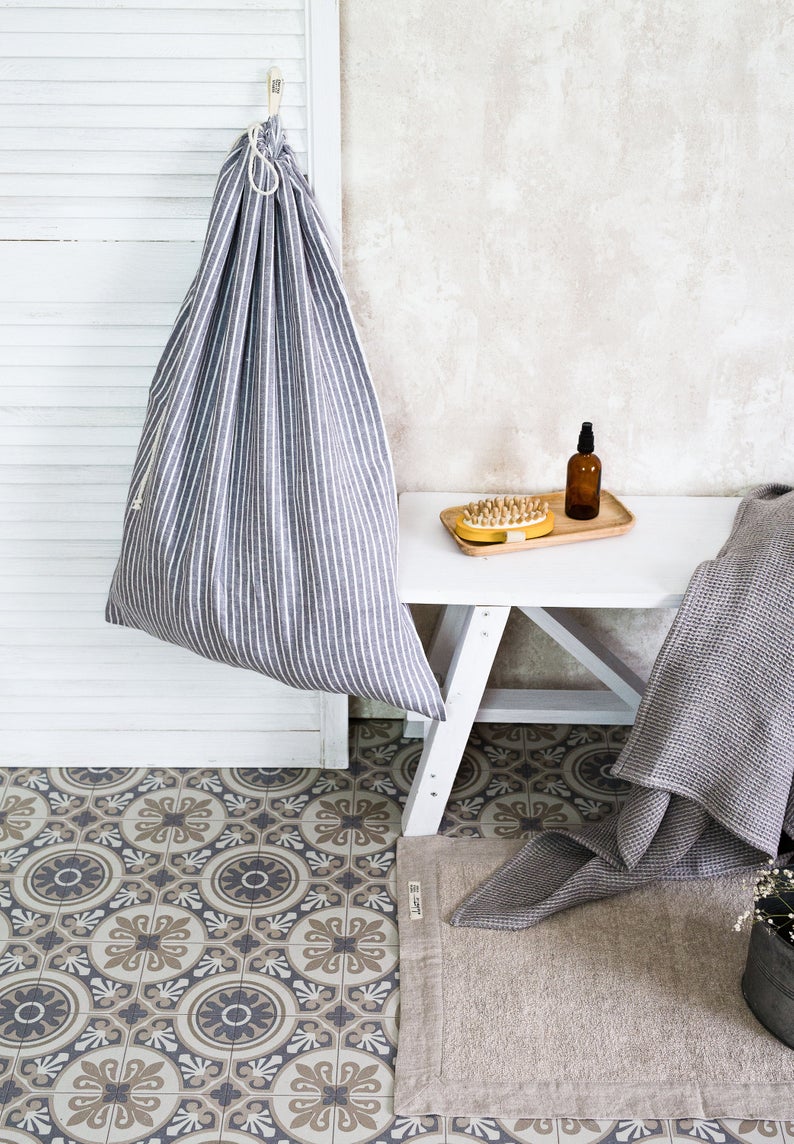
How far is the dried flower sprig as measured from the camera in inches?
56.6

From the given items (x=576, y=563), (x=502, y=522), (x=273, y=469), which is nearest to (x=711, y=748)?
(x=576, y=563)

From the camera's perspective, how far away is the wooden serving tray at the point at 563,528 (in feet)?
5.74

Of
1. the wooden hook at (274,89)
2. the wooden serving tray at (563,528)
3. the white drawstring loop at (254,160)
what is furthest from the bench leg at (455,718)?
the wooden hook at (274,89)

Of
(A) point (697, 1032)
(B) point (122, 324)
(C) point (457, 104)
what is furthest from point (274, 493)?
(A) point (697, 1032)

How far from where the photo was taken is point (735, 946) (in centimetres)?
165

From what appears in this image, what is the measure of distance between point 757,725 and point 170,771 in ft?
3.55

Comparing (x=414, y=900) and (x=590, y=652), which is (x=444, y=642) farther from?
(x=414, y=900)

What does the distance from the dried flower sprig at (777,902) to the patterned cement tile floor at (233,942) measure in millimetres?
248

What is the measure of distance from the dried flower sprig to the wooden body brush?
616 millimetres

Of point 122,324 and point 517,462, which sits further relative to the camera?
point 517,462

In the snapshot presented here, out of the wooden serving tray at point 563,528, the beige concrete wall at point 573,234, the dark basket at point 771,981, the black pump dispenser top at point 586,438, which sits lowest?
the dark basket at point 771,981

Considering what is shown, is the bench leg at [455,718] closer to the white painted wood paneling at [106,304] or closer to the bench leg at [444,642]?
the bench leg at [444,642]

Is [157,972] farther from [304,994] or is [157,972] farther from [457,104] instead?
[457,104]

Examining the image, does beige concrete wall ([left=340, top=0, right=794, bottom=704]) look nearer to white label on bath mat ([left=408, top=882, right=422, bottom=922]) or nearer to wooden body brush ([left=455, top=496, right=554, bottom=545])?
wooden body brush ([left=455, top=496, right=554, bottom=545])
